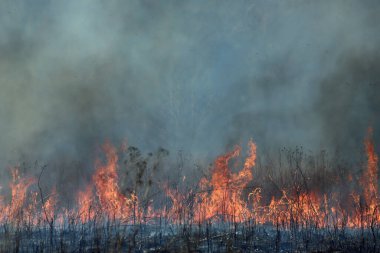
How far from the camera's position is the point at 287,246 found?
10.6 metres

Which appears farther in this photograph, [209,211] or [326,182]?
[326,182]

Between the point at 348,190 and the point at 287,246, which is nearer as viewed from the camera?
the point at 287,246

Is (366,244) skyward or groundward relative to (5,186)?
groundward

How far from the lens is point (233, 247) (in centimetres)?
1010

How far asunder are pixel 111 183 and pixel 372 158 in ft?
49.7

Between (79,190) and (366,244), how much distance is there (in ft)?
80.4

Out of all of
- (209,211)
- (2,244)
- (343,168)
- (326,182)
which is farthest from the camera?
(343,168)

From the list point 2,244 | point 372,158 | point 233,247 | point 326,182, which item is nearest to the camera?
point 2,244

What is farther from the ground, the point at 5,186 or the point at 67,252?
the point at 5,186

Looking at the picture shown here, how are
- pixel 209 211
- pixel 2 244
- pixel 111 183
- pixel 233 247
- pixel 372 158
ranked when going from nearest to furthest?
pixel 2 244, pixel 233 247, pixel 209 211, pixel 111 183, pixel 372 158

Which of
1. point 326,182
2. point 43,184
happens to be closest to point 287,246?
point 326,182

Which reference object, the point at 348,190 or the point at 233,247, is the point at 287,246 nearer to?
the point at 233,247

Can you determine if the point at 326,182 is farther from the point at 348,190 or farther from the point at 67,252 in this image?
the point at 67,252

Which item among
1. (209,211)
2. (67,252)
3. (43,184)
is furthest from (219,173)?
(43,184)
